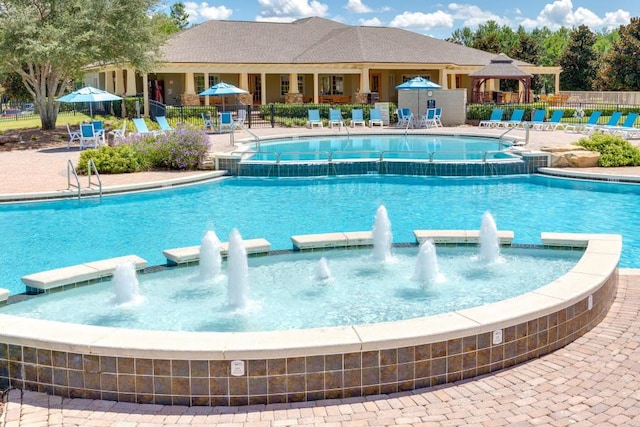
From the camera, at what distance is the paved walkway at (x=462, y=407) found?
477 cm

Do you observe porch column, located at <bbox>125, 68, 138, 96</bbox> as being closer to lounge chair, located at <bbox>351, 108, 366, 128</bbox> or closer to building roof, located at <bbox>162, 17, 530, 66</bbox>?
building roof, located at <bbox>162, 17, 530, 66</bbox>

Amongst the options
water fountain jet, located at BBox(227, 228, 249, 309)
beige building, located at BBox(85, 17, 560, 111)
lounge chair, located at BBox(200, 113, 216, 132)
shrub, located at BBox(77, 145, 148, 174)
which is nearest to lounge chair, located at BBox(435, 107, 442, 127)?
beige building, located at BBox(85, 17, 560, 111)

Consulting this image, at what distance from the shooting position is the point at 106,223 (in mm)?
13383

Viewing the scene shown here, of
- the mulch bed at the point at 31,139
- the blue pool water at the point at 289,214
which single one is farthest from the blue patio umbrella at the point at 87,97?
the blue pool water at the point at 289,214

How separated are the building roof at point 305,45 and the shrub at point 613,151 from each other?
21.3 metres

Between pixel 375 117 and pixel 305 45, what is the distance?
1141 centimetres

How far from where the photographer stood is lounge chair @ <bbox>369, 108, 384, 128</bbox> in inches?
1329

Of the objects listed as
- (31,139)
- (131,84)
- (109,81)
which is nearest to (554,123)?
(31,139)

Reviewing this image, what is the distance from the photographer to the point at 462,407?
196 inches

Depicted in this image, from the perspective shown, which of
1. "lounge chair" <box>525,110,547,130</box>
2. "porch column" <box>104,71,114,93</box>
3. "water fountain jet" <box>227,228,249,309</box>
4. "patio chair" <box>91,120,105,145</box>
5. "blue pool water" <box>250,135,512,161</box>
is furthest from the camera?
"porch column" <box>104,71,114,93</box>

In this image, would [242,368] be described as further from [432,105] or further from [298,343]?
[432,105]

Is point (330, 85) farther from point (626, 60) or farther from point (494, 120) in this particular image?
point (626, 60)

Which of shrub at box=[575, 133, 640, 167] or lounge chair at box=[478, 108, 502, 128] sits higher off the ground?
lounge chair at box=[478, 108, 502, 128]

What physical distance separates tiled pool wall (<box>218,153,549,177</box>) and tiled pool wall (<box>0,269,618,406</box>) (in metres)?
13.8
